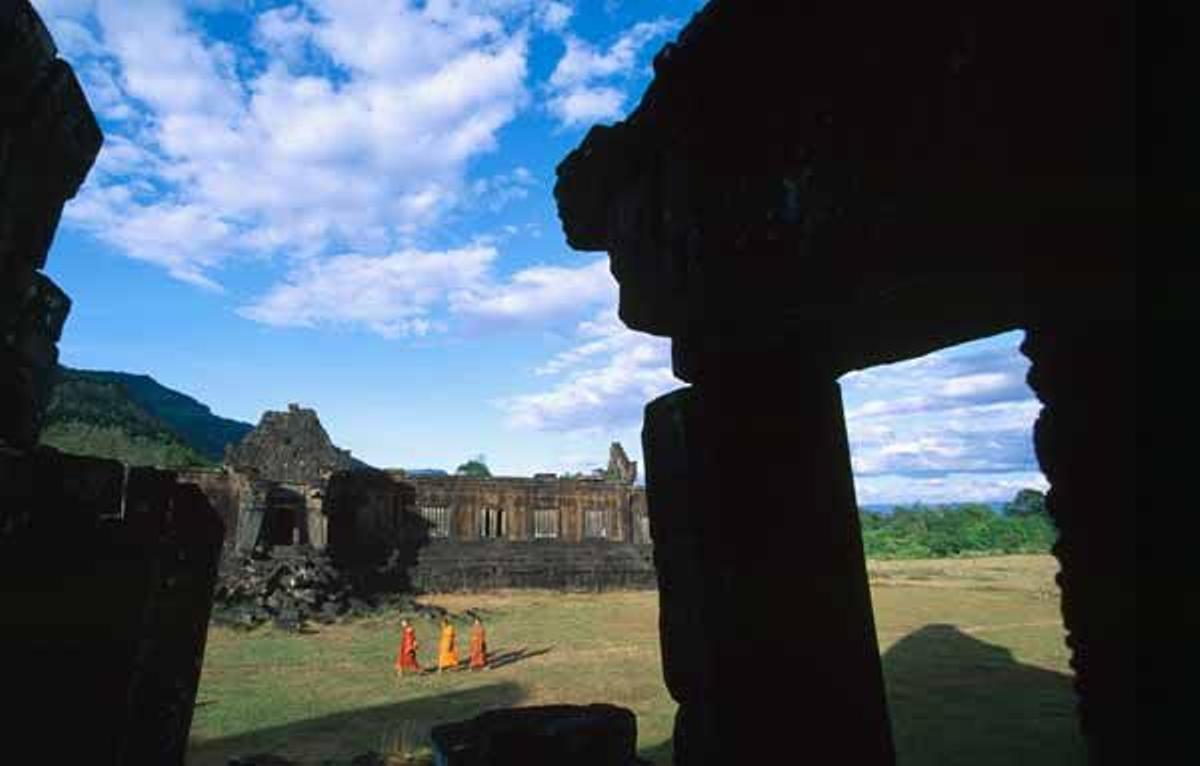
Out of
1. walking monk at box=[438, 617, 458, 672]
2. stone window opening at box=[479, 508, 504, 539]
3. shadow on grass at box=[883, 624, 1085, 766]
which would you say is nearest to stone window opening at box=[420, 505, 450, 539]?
stone window opening at box=[479, 508, 504, 539]

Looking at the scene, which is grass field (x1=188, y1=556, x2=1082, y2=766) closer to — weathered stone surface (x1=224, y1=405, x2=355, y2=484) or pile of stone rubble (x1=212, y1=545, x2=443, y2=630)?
pile of stone rubble (x1=212, y1=545, x2=443, y2=630)

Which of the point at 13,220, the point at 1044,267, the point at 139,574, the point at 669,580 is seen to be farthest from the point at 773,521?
the point at 13,220

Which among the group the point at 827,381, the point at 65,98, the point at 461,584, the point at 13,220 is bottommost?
the point at 461,584

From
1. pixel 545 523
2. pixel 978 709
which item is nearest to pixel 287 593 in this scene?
pixel 545 523

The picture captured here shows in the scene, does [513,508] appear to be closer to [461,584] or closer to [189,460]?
[461,584]

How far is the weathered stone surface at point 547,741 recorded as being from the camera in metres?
3.62

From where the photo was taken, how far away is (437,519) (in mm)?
30109

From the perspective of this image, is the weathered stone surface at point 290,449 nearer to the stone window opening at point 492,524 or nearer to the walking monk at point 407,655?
the stone window opening at point 492,524

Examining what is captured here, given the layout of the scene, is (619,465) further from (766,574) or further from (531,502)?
(766,574)

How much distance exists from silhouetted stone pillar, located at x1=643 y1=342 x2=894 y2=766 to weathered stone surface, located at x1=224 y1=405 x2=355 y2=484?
26.6 m

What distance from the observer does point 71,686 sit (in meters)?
2.90

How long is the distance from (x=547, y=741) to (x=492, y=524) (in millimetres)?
28185

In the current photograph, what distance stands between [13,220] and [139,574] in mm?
1610

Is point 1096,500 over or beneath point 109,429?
beneath
